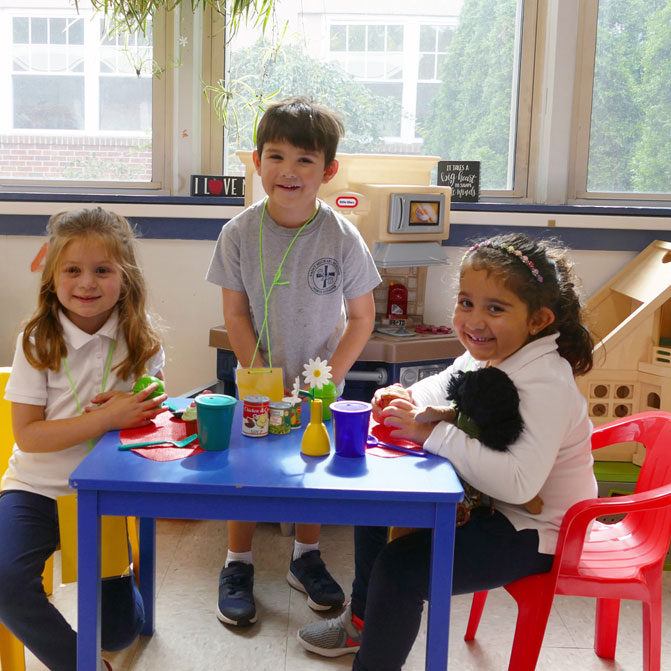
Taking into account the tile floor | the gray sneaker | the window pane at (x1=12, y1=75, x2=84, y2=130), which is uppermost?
the window pane at (x1=12, y1=75, x2=84, y2=130)

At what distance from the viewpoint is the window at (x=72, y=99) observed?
9.95 feet

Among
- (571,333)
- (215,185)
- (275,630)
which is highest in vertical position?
(215,185)

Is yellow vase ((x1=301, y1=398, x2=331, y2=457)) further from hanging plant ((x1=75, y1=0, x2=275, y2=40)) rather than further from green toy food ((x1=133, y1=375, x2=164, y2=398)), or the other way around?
hanging plant ((x1=75, y1=0, x2=275, y2=40))

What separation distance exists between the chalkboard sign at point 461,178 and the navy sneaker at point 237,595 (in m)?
1.60

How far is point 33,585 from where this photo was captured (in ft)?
4.83

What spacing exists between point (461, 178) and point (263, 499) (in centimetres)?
203

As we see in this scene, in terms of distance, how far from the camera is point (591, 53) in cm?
305

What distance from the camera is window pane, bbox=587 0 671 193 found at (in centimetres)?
306

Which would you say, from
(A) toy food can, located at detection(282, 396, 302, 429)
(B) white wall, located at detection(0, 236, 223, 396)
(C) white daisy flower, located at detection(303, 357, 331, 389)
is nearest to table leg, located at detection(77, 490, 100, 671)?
(A) toy food can, located at detection(282, 396, 302, 429)

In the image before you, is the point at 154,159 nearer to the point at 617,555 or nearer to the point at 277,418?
the point at 277,418

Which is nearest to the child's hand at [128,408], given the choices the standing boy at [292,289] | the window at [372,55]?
the standing boy at [292,289]

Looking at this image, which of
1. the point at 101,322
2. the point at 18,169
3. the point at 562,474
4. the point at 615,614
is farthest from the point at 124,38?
the point at 615,614

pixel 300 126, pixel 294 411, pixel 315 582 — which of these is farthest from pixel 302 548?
pixel 300 126

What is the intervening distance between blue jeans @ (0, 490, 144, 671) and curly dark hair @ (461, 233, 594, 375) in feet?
3.22
